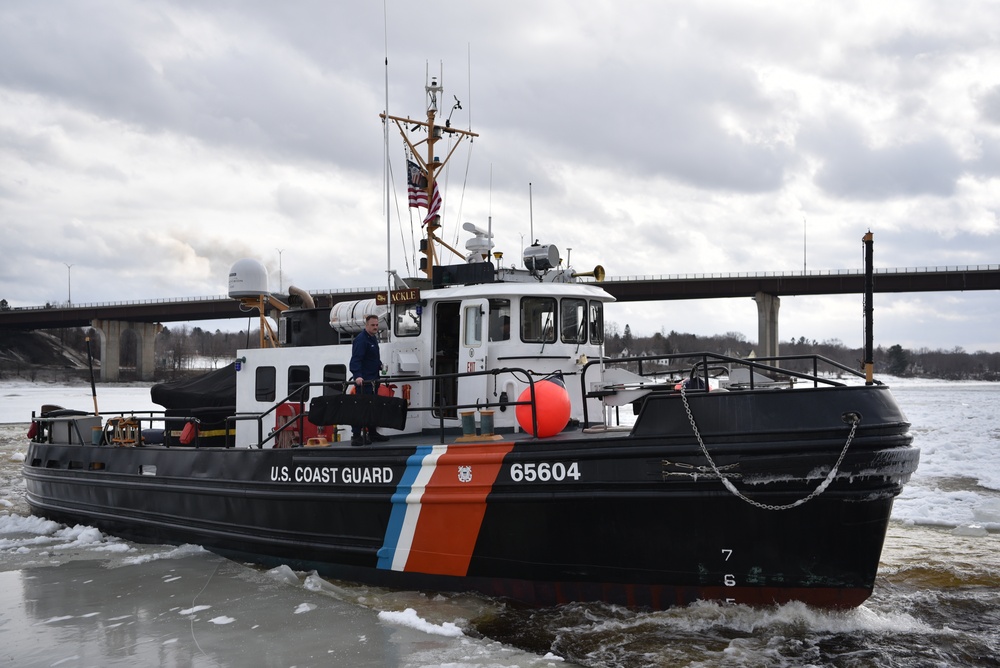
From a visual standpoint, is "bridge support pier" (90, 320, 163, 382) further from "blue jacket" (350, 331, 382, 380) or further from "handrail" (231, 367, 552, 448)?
"blue jacket" (350, 331, 382, 380)

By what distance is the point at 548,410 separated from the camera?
6926 millimetres

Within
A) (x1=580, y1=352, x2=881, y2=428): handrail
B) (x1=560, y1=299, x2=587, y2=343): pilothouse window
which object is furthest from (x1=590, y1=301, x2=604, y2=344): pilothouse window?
(x1=580, y1=352, x2=881, y2=428): handrail

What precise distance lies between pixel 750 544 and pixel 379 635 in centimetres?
298

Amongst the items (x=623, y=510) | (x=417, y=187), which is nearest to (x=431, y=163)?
(x=417, y=187)

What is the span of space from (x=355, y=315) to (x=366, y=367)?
4.99 ft

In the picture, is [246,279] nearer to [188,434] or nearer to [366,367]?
[188,434]

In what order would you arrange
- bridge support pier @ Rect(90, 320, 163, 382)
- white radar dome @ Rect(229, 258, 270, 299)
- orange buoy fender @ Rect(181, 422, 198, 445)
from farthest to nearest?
1. bridge support pier @ Rect(90, 320, 163, 382)
2. white radar dome @ Rect(229, 258, 270, 299)
3. orange buoy fender @ Rect(181, 422, 198, 445)

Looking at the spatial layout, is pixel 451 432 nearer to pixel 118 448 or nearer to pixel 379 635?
pixel 379 635

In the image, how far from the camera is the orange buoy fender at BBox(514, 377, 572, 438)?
6.93 metres

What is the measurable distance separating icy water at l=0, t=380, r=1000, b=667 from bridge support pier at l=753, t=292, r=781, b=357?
34239 mm

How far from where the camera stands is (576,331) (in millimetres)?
8445

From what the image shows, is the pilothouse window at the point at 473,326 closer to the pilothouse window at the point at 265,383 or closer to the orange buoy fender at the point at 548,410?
the orange buoy fender at the point at 548,410

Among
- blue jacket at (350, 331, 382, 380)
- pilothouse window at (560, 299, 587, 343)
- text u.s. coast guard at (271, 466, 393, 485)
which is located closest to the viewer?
text u.s. coast guard at (271, 466, 393, 485)

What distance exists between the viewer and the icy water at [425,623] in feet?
19.1
